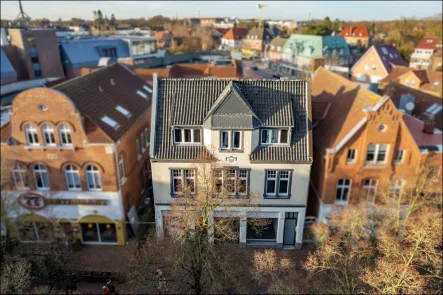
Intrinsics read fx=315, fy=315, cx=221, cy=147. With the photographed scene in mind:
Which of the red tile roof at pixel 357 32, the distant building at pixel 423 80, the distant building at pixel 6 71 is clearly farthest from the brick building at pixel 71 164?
the red tile roof at pixel 357 32

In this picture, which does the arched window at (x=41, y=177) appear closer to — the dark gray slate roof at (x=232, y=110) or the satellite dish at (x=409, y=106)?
the dark gray slate roof at (x=232, y=110)

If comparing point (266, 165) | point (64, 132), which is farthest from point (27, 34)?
point (266, 165)

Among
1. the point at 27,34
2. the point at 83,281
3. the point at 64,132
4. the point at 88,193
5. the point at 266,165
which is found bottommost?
the point at 83,281

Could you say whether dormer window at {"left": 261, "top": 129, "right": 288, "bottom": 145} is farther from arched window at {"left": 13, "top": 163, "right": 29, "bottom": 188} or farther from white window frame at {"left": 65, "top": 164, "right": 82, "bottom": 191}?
arched window at {"left": 13, "top": 163, "right": 29, "bottom": 188}

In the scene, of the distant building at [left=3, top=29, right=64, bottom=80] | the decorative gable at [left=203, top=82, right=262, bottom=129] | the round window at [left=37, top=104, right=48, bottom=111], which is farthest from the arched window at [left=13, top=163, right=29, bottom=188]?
the distant building at [left=3, top=29, right=64, bottom=80]

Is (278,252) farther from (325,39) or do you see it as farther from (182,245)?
(325,39)

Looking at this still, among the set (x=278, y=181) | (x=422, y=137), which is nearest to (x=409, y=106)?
(x=422, y=137)
